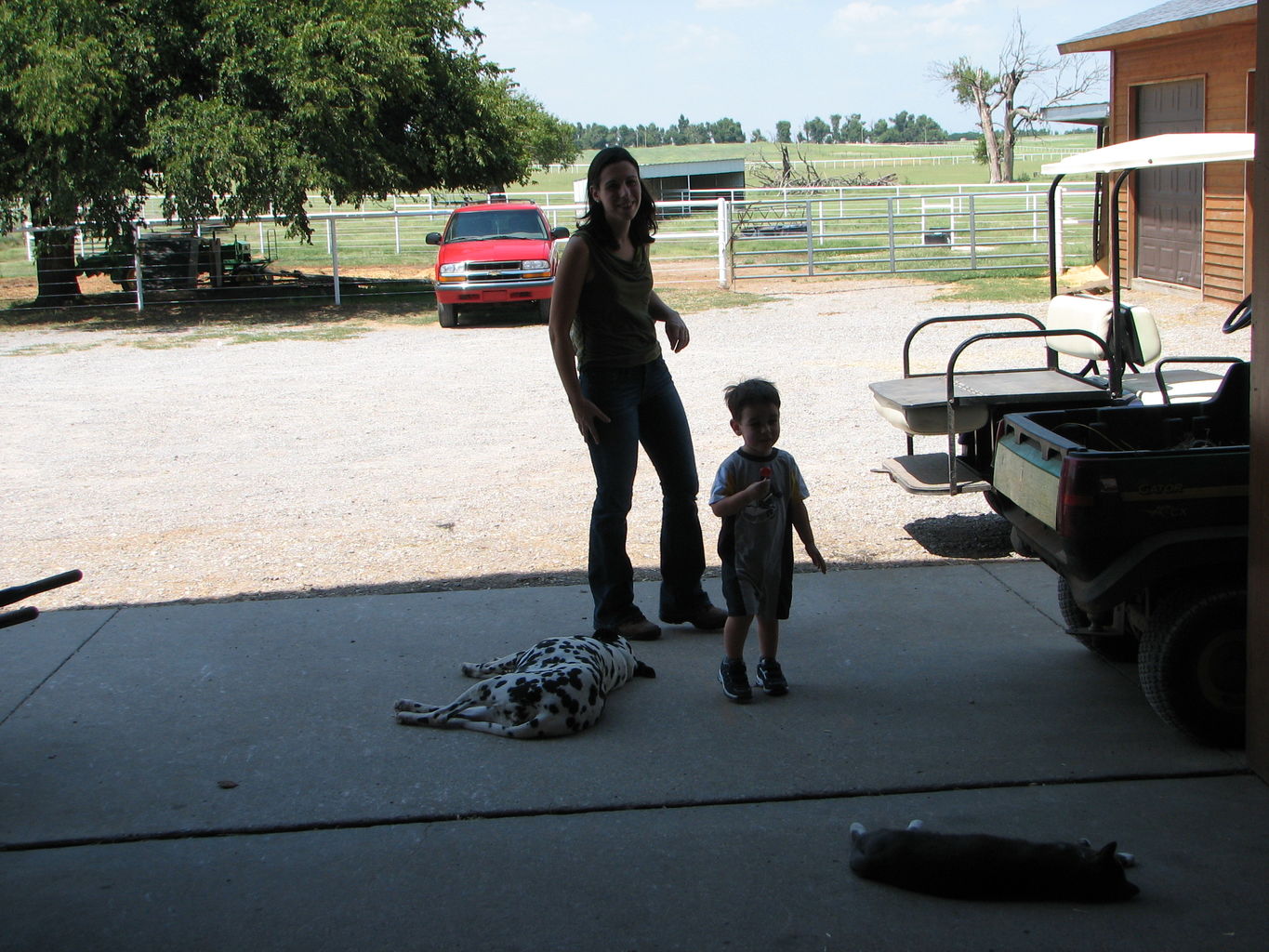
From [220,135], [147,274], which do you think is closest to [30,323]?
[147,274]

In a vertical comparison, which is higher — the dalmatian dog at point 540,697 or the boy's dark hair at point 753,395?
the boy's dark hair at point 753,395

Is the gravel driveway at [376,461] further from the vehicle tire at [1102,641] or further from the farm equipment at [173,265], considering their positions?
the farm equipment at [173,265]

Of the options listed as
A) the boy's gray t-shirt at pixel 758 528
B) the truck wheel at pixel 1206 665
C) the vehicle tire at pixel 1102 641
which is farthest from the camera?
the vehicle tire at pixel 1102 641

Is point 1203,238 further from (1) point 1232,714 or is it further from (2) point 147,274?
(2) point 147,274

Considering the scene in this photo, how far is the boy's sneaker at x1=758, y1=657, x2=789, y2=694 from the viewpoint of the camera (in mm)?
4340

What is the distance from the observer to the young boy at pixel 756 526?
418 cm

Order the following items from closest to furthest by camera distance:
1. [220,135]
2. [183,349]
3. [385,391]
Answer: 1. [385,391]
2. [183,349]
3. [220,135]

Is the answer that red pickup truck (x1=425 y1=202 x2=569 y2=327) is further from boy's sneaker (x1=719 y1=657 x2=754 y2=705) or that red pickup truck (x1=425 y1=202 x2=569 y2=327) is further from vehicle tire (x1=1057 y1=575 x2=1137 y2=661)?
boy's sneaker (x1=719 y1=657 x2=754 y2=705)

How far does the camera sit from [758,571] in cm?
425

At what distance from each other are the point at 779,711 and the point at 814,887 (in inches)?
45.9

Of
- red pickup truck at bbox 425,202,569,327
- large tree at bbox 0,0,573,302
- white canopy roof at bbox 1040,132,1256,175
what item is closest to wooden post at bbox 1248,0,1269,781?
white canopy roof at bbox 1040,132,1256,175

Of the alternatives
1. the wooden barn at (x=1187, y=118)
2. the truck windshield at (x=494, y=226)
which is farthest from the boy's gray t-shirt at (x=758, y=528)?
the truck windshield at (x=494, y=226)

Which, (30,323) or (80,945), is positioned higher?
(30,323)

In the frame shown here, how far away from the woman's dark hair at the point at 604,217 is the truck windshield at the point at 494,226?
47.4 feet
